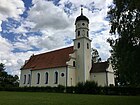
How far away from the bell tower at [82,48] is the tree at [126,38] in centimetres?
2679

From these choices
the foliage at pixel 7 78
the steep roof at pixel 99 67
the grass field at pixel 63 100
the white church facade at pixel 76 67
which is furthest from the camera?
the foliage at pixel 7 78

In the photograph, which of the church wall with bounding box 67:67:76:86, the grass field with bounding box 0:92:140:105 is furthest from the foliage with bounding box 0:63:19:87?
the grass field with bounding box 0:92:140:105

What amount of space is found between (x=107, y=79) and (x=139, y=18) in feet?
97.0

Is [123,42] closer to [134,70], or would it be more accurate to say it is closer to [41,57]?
[134,70]

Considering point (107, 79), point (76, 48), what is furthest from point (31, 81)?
point (107, 79)

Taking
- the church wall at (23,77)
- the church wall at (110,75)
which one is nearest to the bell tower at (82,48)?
the church wall at (110,75)

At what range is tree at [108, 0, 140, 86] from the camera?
60.3 feet

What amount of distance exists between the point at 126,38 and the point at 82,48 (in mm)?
29296

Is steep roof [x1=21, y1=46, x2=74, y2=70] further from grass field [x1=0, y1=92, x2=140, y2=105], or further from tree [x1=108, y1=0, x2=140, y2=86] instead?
tree [x1=108, y1=0, x2=140, y2=86]

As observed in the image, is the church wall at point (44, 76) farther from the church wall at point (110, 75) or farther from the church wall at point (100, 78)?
the church wall at point (110, 75)

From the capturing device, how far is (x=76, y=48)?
163 feet

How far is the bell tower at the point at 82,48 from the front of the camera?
47.3m

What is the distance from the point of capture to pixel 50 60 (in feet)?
172

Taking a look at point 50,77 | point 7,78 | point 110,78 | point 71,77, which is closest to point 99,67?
point 110,78
